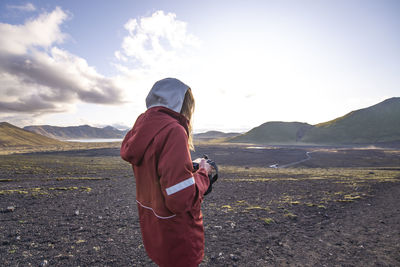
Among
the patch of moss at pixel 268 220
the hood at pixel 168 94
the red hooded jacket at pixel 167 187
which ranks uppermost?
the hood at pixel 168 94

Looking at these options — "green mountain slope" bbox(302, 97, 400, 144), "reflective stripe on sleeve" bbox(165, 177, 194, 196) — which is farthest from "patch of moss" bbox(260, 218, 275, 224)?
"green mountain slope" bbox(302, 97, 400, 144)

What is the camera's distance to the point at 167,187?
190 centimetres

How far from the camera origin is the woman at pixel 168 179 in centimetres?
190

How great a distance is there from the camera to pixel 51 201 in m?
10.6

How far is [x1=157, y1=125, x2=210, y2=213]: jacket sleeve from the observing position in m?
1.87

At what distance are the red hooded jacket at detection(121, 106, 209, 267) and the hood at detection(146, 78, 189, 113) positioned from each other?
92 mm

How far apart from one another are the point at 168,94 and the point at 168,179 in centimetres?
94

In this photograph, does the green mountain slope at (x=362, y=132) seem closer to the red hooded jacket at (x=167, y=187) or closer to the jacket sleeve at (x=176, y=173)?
the red hooded jacket at (x=167, y=187)

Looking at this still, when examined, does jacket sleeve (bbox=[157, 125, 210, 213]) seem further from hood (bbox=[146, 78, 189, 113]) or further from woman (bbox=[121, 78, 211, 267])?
hood (bbox=[146, 78, 189, 113])

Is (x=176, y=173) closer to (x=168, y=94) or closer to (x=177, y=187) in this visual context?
(x=177, y=187)

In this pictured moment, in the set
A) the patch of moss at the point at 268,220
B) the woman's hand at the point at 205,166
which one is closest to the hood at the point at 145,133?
the woman's hand at the point at 205,166

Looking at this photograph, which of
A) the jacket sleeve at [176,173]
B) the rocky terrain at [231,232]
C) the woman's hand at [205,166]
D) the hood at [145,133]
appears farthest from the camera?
the rocky terrain at [231,232]

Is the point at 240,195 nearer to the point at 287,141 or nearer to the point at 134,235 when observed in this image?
the point at 134,235

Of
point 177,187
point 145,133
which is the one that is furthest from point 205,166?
point 145,133
